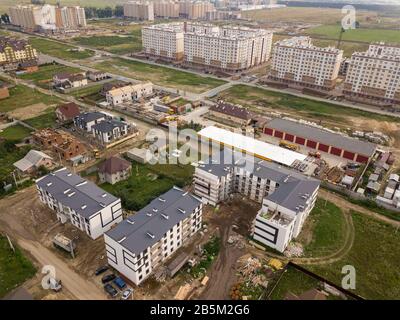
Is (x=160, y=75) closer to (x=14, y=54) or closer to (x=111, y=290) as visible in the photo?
A: (x=14, y=54)

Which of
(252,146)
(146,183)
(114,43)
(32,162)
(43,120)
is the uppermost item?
(114,43)

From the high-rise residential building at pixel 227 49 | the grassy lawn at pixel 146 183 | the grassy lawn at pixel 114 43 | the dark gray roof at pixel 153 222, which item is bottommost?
the grassy lawn at pixel 146 183

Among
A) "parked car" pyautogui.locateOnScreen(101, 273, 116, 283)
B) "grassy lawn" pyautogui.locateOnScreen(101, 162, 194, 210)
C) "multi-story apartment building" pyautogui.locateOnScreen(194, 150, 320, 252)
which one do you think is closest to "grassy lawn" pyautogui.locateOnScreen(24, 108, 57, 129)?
"grassy lawn" pyautogui.locateOnScreen(101, 162, 194, 210)

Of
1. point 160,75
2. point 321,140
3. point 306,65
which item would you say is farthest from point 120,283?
point 306,65

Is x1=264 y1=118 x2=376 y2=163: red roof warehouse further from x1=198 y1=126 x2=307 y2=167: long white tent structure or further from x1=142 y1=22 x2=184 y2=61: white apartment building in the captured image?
x1=142 y1=22 x2=184 y2=61: white apartment building

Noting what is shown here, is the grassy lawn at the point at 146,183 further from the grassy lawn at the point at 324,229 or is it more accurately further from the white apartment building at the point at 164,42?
the white apartment building at the point at 164,42

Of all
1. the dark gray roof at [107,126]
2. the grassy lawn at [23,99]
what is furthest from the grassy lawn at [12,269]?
the grassy lawn at [23,99]
